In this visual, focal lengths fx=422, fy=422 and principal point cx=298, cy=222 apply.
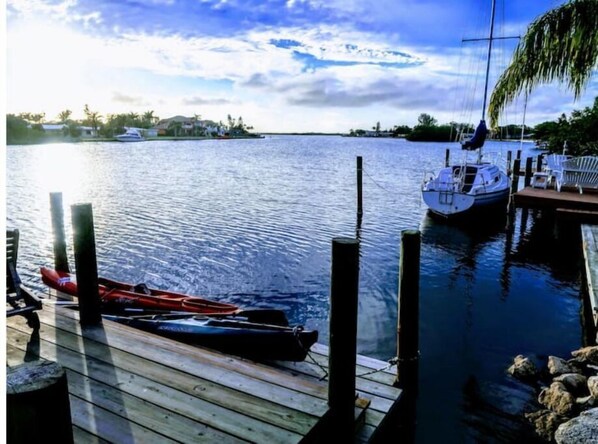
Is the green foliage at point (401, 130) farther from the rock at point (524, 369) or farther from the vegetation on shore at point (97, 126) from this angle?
the rock at point (524, 369)

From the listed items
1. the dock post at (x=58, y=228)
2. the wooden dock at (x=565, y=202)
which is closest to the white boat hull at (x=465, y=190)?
the wooden dock at (x=565, y=202)

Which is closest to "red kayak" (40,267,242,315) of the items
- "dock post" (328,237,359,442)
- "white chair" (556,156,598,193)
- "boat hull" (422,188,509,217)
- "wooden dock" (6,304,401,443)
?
"wooden dock" (6,304,401,443)

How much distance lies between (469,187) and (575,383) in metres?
14.1

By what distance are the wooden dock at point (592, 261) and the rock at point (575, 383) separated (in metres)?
1.05

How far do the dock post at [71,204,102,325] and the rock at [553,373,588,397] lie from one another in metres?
5.88

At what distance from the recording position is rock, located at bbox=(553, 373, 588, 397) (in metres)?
5.38

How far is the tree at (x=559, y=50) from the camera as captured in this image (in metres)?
6.05

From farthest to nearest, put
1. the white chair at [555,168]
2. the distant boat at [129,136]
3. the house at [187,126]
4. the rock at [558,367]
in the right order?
1. the house at [187,126]
2. the distant boat at [129,136]
3. the white chair at [555,168]
4. the rock at [558,367]

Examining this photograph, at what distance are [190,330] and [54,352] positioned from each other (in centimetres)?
160

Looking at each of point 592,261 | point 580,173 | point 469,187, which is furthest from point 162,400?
point 469,187

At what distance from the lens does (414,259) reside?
15.4 ft

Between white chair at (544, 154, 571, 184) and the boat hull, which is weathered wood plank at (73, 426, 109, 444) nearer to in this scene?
the boat hull

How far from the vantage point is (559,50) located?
6430mm

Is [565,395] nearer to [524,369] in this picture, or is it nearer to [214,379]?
[524,369]
